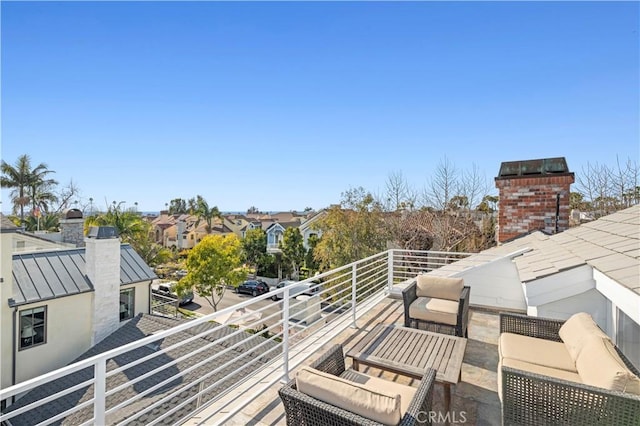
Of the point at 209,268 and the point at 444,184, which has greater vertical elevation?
the point at 444,184

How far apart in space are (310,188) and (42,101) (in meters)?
22.4

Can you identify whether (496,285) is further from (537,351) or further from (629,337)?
(537,351)

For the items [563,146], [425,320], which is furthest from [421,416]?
[563,146]

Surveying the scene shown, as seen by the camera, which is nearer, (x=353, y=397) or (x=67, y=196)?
(x=353, y=397)

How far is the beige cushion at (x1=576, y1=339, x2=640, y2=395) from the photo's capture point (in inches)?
65.3

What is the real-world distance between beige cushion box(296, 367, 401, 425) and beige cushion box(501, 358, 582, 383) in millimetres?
1325

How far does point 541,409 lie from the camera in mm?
1925

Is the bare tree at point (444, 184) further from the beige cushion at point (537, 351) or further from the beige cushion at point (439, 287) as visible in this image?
the beige cushion at point (537, 351)

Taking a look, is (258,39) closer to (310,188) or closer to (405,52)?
(405,52)

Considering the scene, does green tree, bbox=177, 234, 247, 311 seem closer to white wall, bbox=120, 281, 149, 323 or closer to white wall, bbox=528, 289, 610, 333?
white wall, bbox=120, 281, 149, 323

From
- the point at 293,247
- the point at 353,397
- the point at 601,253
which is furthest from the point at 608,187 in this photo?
the point at 293,247

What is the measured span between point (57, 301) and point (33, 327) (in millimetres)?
761

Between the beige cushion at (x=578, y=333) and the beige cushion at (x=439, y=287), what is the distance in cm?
163

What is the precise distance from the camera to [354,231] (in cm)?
1850
